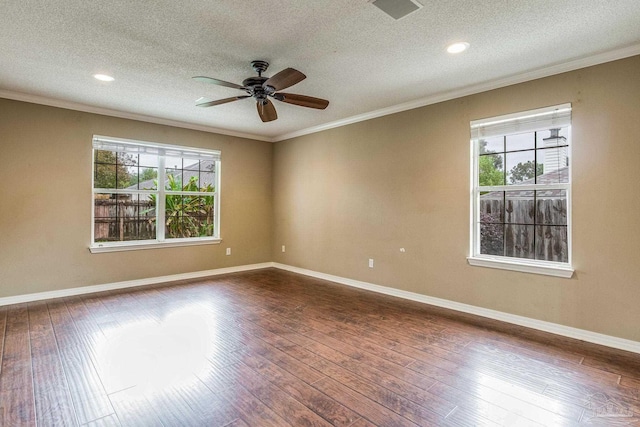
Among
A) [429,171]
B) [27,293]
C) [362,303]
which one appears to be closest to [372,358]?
[362,303]

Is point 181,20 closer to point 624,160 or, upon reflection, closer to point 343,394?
point 343,394

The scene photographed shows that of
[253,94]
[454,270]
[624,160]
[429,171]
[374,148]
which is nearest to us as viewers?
[624,160]

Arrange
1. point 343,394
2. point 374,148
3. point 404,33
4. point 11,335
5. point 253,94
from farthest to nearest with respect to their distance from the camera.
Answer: point 374,148 < point 253,94 < point 11,335 < point 404,33 < point 343,394

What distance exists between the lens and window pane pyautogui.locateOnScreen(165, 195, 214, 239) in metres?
5.35

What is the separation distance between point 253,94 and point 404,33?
59.0 inches

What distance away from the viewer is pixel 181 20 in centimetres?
233

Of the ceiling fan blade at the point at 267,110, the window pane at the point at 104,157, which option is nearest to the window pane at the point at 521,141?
the ceiling fan blade at the point at 267,110

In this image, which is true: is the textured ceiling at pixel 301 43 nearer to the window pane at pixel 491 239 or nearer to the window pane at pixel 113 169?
the window pane at pixel 113 169

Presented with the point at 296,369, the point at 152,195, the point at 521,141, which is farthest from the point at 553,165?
the point at 152,195

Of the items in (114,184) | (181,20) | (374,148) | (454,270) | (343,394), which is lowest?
(343,394)

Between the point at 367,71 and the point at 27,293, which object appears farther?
the point at 27,293

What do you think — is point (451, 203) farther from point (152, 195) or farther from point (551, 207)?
point (152, 195)

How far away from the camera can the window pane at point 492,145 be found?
3588 millimetres

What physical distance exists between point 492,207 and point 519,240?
46 cm
